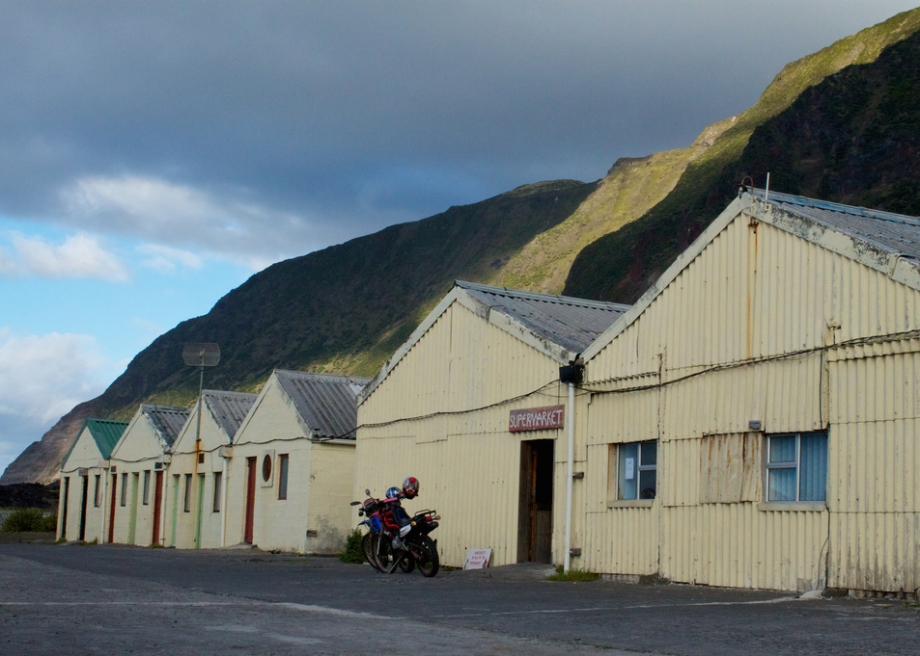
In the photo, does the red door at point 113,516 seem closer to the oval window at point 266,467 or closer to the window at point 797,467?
the oval window at point 266,467

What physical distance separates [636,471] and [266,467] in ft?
48.7

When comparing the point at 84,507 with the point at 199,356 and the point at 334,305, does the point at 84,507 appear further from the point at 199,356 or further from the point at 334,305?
the point at 334,305

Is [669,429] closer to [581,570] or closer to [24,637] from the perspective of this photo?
[581,570]

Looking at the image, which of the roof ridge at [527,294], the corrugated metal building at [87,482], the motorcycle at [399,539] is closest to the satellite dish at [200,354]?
the corrugated metal building at [87,482]

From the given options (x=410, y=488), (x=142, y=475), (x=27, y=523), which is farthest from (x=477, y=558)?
(x=27, y=523)

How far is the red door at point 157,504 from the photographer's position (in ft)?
120

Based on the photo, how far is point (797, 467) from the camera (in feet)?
43.3

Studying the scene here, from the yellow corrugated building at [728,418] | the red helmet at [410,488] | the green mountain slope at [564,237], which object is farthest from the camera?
the green mountain slope at [564,237]

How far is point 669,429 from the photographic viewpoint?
15.2 metres

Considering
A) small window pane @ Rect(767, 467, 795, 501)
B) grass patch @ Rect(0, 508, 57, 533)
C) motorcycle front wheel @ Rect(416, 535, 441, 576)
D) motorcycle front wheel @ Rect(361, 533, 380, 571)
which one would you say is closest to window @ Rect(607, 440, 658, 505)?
small window pane @ Rect(767, 467, 795, 501)

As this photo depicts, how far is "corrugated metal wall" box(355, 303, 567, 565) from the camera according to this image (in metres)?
18.4

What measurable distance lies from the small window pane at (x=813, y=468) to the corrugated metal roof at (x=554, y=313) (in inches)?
206

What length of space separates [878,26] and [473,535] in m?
74.0

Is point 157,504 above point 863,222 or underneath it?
underneath
